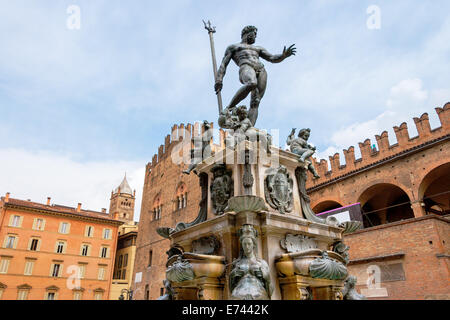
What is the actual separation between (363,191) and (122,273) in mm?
34537

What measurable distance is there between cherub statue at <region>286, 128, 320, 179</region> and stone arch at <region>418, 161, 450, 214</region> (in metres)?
14.9

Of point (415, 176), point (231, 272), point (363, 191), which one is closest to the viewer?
point (231, 272)

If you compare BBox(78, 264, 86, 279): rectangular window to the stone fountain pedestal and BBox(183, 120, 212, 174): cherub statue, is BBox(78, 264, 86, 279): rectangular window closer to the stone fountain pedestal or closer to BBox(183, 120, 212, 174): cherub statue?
the stone fountain pedestal

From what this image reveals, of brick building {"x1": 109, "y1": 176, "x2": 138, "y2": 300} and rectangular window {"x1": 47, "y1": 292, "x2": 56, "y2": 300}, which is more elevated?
brick building {"x1": 109, "y1": 176, "x2": 138, "y2": 300}

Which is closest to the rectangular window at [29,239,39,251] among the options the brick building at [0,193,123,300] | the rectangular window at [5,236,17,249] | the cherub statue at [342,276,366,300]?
the brick building at [0,193,123,300]

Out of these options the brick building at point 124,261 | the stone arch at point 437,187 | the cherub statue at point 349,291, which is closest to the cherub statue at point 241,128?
the cherub statue at point 349,291

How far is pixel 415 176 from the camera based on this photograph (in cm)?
1822

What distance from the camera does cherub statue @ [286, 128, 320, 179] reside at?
4.52 m

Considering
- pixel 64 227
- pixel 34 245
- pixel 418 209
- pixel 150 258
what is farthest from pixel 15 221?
pixel 418 209

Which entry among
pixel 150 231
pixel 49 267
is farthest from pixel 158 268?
pixel 49 267

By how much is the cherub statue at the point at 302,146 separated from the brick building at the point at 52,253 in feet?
112

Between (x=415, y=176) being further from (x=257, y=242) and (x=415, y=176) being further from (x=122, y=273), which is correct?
(x=122, y=273)

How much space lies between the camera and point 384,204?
22.1 meters
